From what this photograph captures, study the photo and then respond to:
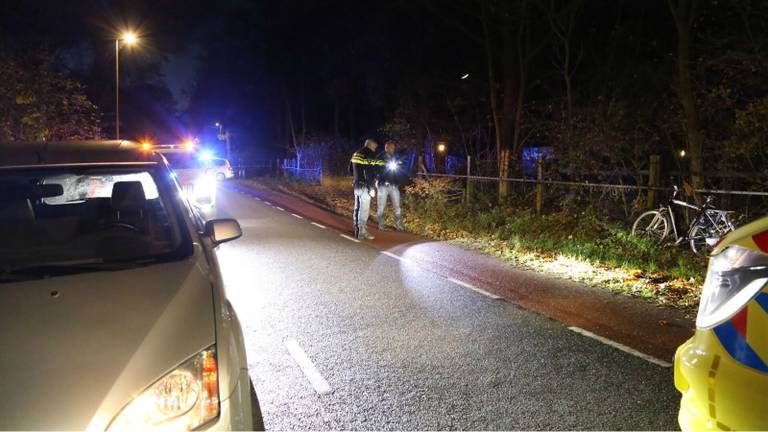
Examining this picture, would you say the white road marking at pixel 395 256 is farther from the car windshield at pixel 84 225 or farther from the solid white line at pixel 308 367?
the car windshield at pixel 84 225

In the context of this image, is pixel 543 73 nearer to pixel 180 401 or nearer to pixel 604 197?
pixel 604 197

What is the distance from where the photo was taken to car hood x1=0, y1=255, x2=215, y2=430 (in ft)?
7.10

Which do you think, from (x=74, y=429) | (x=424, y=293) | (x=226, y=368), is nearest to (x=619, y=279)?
(x=424, y=293)

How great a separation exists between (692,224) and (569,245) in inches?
78.3

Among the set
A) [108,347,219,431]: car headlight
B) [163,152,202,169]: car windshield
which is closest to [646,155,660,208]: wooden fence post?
[163,152,202,169]: car windshield

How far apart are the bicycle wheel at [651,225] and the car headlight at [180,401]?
31.9ft

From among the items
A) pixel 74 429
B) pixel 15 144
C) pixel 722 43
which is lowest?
pixel 74 429

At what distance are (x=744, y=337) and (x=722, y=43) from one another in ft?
31.9

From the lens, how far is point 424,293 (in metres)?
7.62

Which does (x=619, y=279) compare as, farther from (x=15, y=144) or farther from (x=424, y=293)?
(x=15, y=144)

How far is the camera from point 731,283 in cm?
251

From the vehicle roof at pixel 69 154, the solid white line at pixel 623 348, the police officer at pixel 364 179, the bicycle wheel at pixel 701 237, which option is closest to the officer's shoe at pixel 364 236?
the police officer at pixel 364 179

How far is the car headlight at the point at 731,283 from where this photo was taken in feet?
7.83

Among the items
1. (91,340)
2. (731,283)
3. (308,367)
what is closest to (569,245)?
(308,367)
